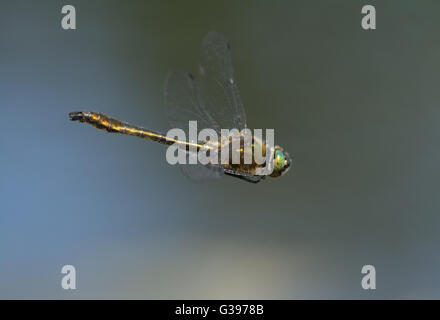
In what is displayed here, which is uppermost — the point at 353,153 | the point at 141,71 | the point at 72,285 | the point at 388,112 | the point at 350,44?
the point at 350,44

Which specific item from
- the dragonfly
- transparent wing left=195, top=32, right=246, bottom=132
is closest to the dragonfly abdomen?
the dragonfly

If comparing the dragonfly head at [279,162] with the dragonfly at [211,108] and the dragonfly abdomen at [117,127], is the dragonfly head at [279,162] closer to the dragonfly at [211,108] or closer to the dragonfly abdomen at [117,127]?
the dragonfly at [211,108]

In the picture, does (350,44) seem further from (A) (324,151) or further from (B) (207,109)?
(B) (207,109)

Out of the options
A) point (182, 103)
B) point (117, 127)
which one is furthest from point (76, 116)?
point (182, 103)

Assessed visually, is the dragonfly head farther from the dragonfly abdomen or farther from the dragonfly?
the dragonfly abdomen

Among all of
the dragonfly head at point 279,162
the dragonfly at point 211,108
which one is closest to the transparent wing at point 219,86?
the dragonfly at point 211,108

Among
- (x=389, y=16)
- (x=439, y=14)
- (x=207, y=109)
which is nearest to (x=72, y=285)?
(x=207, y=109)

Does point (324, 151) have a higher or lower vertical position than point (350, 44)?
lower

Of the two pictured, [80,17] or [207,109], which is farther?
[80,17]
